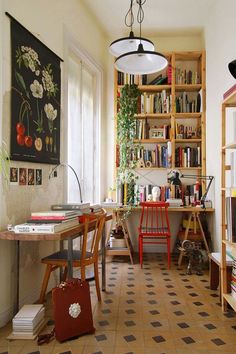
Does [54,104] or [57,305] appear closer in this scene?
[57,305]

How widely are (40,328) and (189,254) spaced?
2.20 m

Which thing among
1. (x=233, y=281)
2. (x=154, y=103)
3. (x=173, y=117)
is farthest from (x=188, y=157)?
(x=233, y=281)

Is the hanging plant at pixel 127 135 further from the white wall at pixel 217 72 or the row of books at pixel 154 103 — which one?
the white wall at pixel 217 72

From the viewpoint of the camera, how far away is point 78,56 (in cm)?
416

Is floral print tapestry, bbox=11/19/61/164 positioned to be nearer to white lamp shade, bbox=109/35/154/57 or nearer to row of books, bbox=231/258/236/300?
white lamp shade, bbox=109/35/154/57

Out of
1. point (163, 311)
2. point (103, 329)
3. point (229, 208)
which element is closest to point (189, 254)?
point (163, 311)

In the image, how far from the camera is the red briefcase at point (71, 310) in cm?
225

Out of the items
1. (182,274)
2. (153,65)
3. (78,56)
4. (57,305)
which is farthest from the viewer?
(78,56)

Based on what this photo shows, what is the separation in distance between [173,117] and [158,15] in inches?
57.1

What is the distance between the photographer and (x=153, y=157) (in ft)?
16.1

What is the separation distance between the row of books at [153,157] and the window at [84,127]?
625 millimetres

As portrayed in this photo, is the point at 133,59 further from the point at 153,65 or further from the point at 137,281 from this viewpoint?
the point at 137,281

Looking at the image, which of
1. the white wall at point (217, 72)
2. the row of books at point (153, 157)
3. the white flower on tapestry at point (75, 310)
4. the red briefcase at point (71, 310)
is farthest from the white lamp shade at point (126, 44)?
the white flower on tapestry at point (75, 310)

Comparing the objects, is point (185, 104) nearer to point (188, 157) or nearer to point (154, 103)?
point (154, 103)
